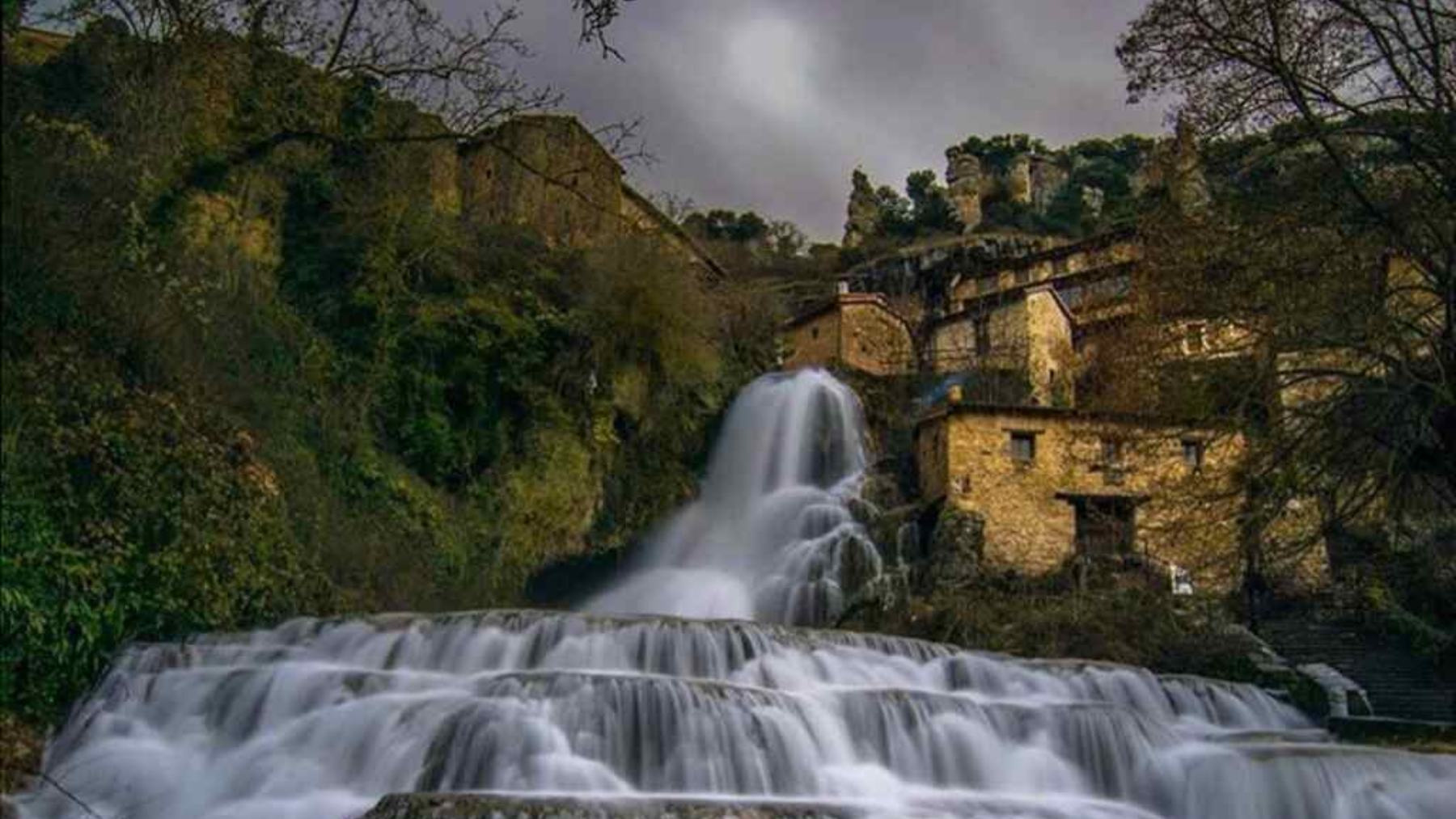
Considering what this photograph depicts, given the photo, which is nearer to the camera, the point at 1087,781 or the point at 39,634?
the point at 39,634

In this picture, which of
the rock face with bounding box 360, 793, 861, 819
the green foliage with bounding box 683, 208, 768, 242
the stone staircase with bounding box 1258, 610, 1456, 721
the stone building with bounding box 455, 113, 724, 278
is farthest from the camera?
the green foliage with bounding box 683, 208, 768, 242

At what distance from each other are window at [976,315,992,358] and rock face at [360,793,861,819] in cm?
3352

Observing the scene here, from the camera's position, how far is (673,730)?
10633 millimetres

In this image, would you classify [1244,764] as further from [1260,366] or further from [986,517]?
[986,517]

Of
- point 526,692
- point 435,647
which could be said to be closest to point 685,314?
point 435,647

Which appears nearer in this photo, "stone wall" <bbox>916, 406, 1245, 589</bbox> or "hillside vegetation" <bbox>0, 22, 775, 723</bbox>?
"hillside vegetation" <bbox>0, 22, 775, 723</bbox>

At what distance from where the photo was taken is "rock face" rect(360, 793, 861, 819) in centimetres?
748

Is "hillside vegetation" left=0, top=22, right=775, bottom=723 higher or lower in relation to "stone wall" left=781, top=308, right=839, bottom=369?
lower

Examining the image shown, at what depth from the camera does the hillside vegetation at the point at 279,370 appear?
10.8 metres

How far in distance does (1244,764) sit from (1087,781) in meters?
1.40

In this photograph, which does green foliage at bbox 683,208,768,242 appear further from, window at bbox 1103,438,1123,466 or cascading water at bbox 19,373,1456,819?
cascading water at bbox 19,373,1456,819

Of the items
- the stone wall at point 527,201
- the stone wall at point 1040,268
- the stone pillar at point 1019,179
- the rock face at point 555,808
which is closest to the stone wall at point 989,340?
the stone wall at point 1040,268

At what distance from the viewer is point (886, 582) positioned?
26.2m

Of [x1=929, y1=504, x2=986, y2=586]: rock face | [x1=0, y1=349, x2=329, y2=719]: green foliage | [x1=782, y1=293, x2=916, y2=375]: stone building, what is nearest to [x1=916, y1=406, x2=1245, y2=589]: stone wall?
[x1=929, y1=504, x2=986, y2=586]: rock face
